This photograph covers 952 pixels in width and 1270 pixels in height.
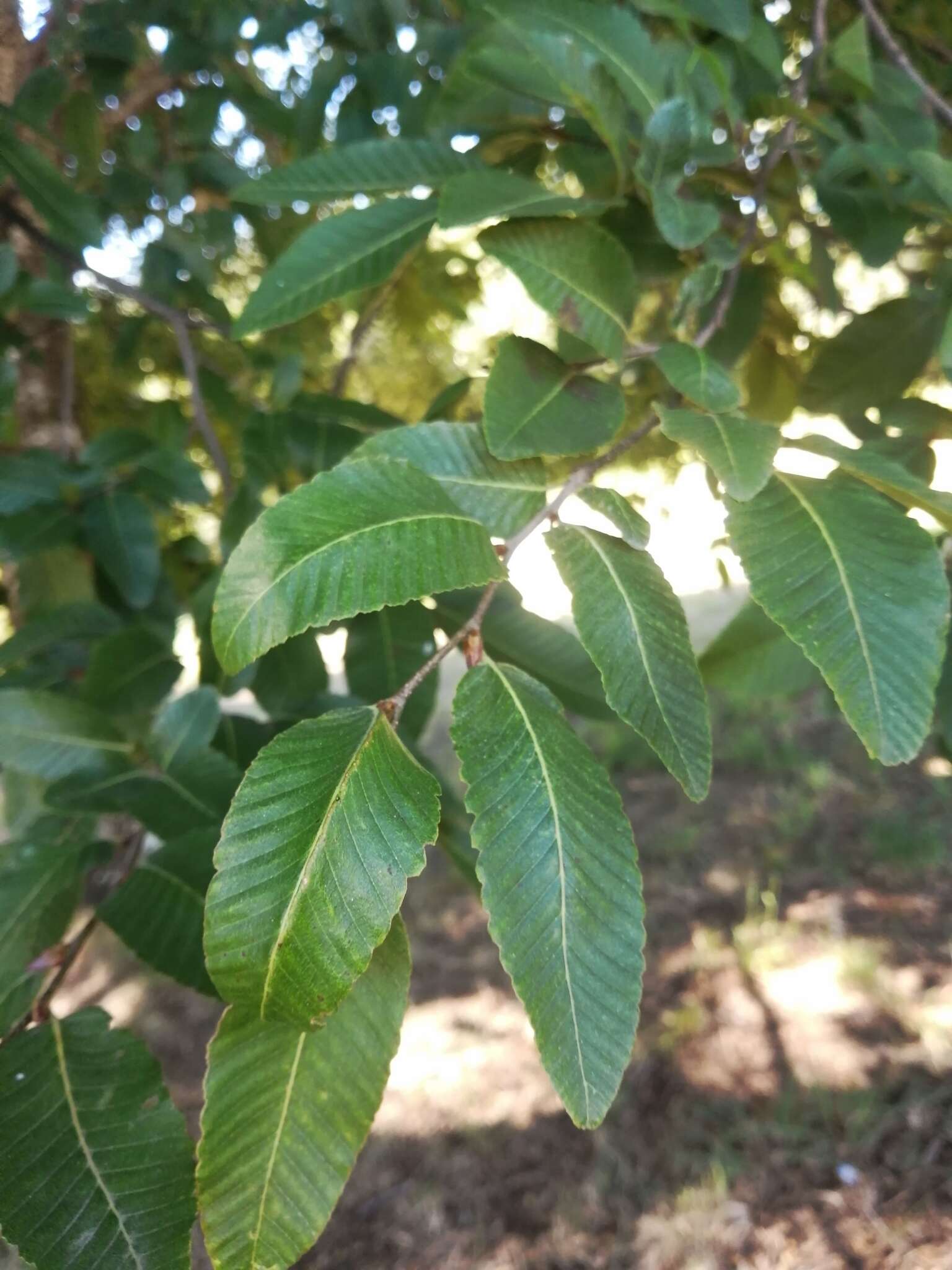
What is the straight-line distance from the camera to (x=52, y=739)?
0.88 meters

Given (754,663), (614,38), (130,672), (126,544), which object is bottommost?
(754,663)

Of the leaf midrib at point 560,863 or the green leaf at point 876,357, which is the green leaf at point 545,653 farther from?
the green leaf at point 876,357

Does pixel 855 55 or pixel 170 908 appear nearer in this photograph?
pixel 170 908

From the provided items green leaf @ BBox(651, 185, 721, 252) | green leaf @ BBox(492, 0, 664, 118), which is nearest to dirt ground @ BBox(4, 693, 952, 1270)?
green leaf @ BBox(651, 185, 721, 252)

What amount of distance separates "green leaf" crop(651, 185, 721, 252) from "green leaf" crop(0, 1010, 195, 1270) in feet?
2.42

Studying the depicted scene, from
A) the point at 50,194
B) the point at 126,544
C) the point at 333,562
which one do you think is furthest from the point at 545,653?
the point at 50,194

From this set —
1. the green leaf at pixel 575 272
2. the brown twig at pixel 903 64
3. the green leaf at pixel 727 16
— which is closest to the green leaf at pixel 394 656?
the green leaf at pixel 575 272

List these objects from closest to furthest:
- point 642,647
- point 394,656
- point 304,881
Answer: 1. point 304,881
2. point 642,647
3. point 394,656

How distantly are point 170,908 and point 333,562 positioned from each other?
0.35 metres

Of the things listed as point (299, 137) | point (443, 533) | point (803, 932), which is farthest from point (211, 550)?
point (803, 932)

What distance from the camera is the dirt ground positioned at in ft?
5.96

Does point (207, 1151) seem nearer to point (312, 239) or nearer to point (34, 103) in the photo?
point (312, 239)

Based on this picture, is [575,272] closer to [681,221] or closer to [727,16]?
[681,221]

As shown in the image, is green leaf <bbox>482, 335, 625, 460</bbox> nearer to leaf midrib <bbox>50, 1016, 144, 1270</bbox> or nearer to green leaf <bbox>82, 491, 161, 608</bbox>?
leaf midrib <bbox>50, 1016, 144, 1270</bbox>
